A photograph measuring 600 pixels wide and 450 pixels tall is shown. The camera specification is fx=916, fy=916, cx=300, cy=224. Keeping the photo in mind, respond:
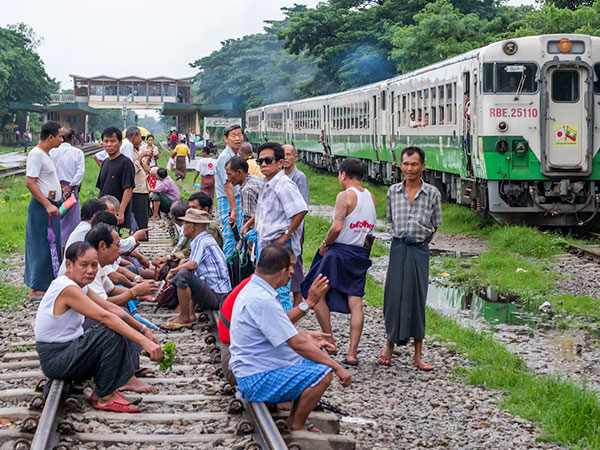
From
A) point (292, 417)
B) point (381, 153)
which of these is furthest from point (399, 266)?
point (381, 153)

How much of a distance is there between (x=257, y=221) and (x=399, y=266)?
1.22 metres

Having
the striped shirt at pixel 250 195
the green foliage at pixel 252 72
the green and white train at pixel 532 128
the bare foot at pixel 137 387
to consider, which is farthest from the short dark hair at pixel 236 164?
the green foliage at pixel 252 72

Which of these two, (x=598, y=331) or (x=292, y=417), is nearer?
(x=292, y=417)

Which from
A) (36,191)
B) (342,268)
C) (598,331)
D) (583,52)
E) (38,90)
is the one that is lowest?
(598,331)

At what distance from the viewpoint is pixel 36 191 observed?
29.9ft

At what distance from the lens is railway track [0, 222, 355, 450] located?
5039mm

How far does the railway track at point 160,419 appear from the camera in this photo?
504 centimetres

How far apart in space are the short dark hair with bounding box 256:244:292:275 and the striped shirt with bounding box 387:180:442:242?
83.6 inches

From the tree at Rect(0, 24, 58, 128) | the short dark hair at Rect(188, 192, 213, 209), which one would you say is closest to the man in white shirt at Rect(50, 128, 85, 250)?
the short dark hair at Rect(188, 192, 213, 209)

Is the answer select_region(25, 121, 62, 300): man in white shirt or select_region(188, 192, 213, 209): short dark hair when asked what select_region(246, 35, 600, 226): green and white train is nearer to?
select_region(188, 192, 213, 209): short dark hair

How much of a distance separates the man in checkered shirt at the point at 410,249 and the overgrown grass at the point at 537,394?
2.06 ft

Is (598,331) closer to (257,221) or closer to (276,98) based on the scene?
(257,221)

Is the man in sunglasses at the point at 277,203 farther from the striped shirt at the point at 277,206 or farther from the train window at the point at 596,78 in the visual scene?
the train window at the point at 596,78

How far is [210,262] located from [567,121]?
8.00m
